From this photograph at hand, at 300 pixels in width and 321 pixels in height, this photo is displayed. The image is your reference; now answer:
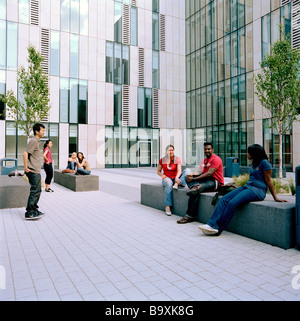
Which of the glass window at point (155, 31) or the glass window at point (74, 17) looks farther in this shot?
the glass window at point (155, 31)

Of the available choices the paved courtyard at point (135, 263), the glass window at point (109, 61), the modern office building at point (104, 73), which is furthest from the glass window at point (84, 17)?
the paved courtyard at point (135, 263)

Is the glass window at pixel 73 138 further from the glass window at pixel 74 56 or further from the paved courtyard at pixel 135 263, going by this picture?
the paved courtyard at pixel 135 263

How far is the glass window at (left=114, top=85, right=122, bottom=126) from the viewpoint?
2905 cm

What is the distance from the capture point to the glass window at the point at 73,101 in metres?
27.1

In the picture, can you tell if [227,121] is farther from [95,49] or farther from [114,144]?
[95,49]

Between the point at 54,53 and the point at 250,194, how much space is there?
25.5 meters

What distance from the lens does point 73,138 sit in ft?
89.2

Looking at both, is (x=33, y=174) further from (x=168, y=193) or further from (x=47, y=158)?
(x=47, y=158)

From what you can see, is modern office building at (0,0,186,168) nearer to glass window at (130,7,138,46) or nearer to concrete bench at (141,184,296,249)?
glass window at (130,7,138,46)

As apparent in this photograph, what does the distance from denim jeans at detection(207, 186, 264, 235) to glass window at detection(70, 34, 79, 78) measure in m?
24.8

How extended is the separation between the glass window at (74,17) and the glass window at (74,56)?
2.12 feet

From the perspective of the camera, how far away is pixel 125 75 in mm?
29516
